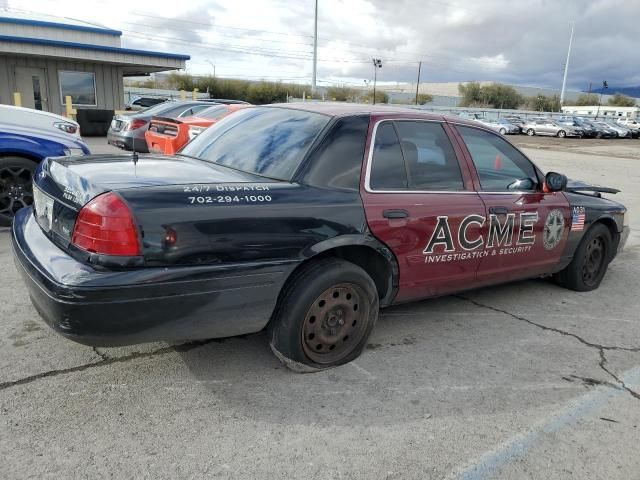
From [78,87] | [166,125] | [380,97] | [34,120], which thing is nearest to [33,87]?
[78,87]

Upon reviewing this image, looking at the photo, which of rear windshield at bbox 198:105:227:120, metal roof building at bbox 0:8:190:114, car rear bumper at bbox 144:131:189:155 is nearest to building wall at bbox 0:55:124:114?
metal roof building at bbox 0:8:190:114

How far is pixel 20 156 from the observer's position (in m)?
5.90

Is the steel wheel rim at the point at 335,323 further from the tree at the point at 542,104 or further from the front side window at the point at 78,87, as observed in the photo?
the tree at the point at 542,104

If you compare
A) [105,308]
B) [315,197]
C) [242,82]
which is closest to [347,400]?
[315,197]

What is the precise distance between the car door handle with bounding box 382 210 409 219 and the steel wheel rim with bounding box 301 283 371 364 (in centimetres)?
48

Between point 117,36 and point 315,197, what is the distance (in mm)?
22516

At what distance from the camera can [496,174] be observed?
13.5ft

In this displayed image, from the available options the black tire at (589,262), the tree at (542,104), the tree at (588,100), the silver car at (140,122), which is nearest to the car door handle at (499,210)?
the black tire at (589,262)

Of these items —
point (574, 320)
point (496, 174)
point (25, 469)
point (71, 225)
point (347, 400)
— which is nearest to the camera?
point (25, 469)

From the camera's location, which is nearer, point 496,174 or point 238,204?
point 238,204

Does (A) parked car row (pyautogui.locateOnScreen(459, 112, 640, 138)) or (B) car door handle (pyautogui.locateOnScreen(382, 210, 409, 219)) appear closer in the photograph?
(B) car door handle (pyautogui.locateOnScreen(382, 210, 409, 219))

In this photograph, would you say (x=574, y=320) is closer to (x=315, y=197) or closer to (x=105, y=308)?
(x=315, y=197)

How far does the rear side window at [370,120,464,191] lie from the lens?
3.40 metres

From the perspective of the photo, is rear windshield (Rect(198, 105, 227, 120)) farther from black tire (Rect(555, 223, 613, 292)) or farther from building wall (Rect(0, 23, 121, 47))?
building wall (Rect(0, 23, 121, 47))
